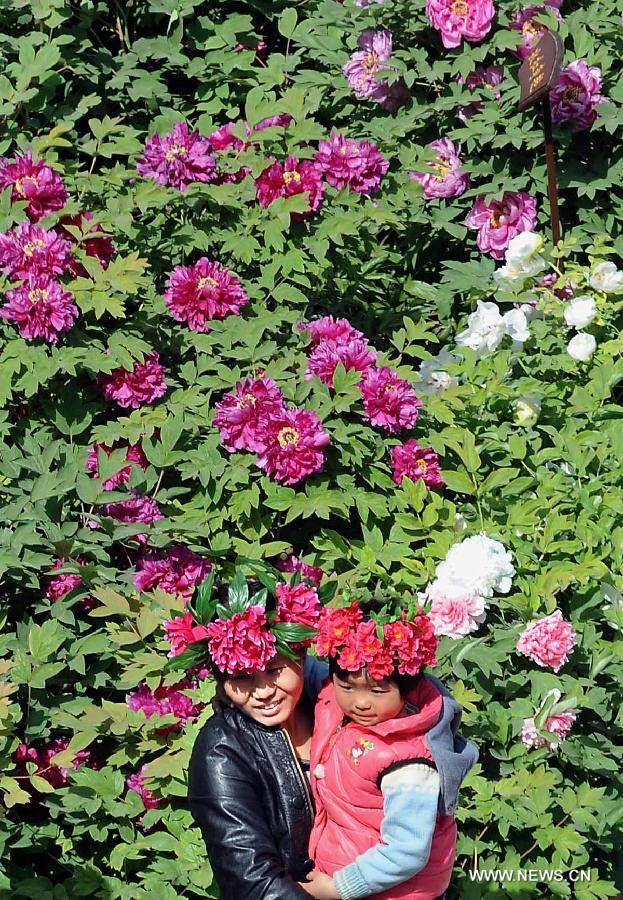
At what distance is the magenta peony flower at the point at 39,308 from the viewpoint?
3.14m

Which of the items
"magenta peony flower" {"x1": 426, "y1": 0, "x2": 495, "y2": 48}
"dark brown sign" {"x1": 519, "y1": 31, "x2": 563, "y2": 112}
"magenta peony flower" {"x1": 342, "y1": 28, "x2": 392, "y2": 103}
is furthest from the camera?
"magenta peony flower" {"x1": 342, "y1": 28, "x2": 392, "y2": 103}

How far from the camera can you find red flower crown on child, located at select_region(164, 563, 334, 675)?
6.84 ft

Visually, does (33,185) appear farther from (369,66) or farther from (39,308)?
(369,66)

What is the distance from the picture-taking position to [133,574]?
311 centimetres

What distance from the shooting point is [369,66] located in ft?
13.9

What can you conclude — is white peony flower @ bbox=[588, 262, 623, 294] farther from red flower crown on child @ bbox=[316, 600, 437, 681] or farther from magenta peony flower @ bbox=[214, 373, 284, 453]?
red flower crown on child @ bbox=[316, 600, 437, 681]

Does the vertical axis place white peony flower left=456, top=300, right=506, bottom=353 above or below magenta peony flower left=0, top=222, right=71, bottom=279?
below

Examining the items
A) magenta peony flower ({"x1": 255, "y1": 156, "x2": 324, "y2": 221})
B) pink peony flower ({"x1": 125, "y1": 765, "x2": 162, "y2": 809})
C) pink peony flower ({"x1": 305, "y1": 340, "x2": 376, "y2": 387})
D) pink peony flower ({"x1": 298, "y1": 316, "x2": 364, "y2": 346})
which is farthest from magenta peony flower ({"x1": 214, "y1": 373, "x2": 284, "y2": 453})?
pink peony flower ({"x1": 125, "y1": 765, "x2": 162, "y2": 809})

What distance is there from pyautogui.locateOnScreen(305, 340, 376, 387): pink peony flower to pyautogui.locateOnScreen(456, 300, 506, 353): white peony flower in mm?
525

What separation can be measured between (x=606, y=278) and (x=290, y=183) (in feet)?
A: 3.24

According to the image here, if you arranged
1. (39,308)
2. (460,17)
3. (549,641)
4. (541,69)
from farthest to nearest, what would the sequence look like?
(460,17) → (541,69) → (39,308) → (549,641)

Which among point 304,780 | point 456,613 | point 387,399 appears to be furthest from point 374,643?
point 387,399

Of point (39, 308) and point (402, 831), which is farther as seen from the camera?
point (39, 308)

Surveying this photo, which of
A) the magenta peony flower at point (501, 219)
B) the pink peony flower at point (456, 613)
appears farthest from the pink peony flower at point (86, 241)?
the magenta peony flower at point (501, 219)
